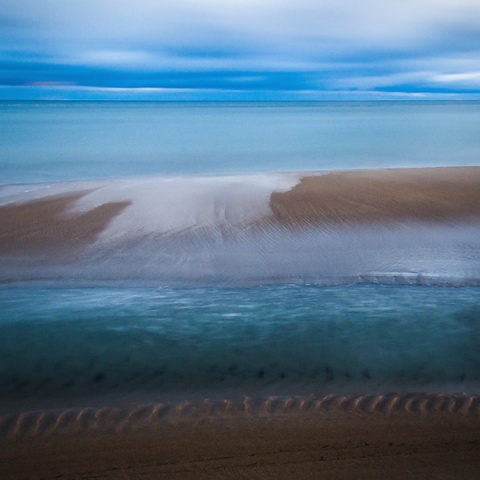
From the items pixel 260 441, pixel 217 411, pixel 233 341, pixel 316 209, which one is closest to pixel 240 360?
pixel 233 341

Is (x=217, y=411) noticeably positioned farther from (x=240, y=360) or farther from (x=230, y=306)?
(x=230, y=306)

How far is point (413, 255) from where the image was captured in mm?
7449

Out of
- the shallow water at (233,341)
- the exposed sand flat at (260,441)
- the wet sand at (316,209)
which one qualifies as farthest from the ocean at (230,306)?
the exposed sand flat at (260,441)

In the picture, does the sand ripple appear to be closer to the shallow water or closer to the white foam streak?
the shallow water

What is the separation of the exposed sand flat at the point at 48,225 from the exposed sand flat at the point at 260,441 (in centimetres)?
459

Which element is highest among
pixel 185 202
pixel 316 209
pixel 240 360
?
pixel 185 202

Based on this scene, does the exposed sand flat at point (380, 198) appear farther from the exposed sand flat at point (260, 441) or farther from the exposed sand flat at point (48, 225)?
the exposed sand flat at point (260, 441)

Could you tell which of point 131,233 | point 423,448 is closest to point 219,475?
point 423,448

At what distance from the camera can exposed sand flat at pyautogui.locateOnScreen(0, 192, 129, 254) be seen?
7961 mm

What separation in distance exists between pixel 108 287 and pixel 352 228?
4160 mm

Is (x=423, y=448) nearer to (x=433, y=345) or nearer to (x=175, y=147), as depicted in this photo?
(x=433, y=345)

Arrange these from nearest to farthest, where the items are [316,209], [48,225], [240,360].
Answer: [240,360] → [48,225] → [316,209]

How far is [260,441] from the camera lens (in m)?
3.42

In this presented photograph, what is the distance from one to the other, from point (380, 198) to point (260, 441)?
8.08 m
